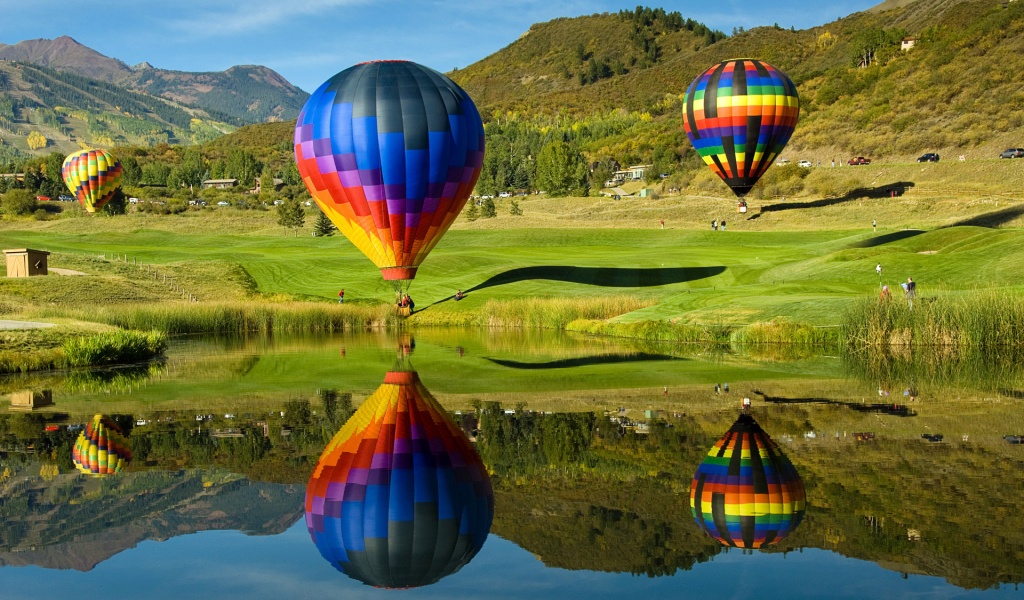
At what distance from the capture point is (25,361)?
3134 centimetres

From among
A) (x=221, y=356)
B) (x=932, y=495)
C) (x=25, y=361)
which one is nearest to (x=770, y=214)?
(x=221, y=356)

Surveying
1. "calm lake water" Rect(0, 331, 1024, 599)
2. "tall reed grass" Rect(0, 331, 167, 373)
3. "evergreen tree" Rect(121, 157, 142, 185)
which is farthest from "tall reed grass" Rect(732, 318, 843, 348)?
"evergreen tree" Rect(121, 157, 142, 185)

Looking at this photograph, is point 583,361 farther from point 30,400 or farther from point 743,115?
point 743,115

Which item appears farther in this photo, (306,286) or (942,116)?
(942,116)

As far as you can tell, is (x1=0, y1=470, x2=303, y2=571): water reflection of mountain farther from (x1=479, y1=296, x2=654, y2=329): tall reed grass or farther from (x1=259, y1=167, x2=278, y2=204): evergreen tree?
(x1=259, y1=167, x2=278, y2=204): evergreen tree

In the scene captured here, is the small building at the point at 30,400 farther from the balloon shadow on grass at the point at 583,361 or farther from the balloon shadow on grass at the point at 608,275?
the balloon shadow on grass at the point at 608,275

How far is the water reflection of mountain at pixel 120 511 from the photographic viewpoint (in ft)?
42.3

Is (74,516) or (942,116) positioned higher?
(942,116)

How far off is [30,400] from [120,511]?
12.2m

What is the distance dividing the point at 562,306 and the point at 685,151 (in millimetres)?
111010

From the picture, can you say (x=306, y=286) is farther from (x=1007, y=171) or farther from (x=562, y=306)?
(x=1007, y=171)

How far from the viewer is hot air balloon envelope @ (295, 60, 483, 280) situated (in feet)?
125

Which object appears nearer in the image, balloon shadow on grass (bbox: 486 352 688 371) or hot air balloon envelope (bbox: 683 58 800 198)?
balloon shadow on grass (bbox: 486 352 688 371)

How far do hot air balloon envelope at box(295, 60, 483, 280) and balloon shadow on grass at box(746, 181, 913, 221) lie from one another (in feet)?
175
